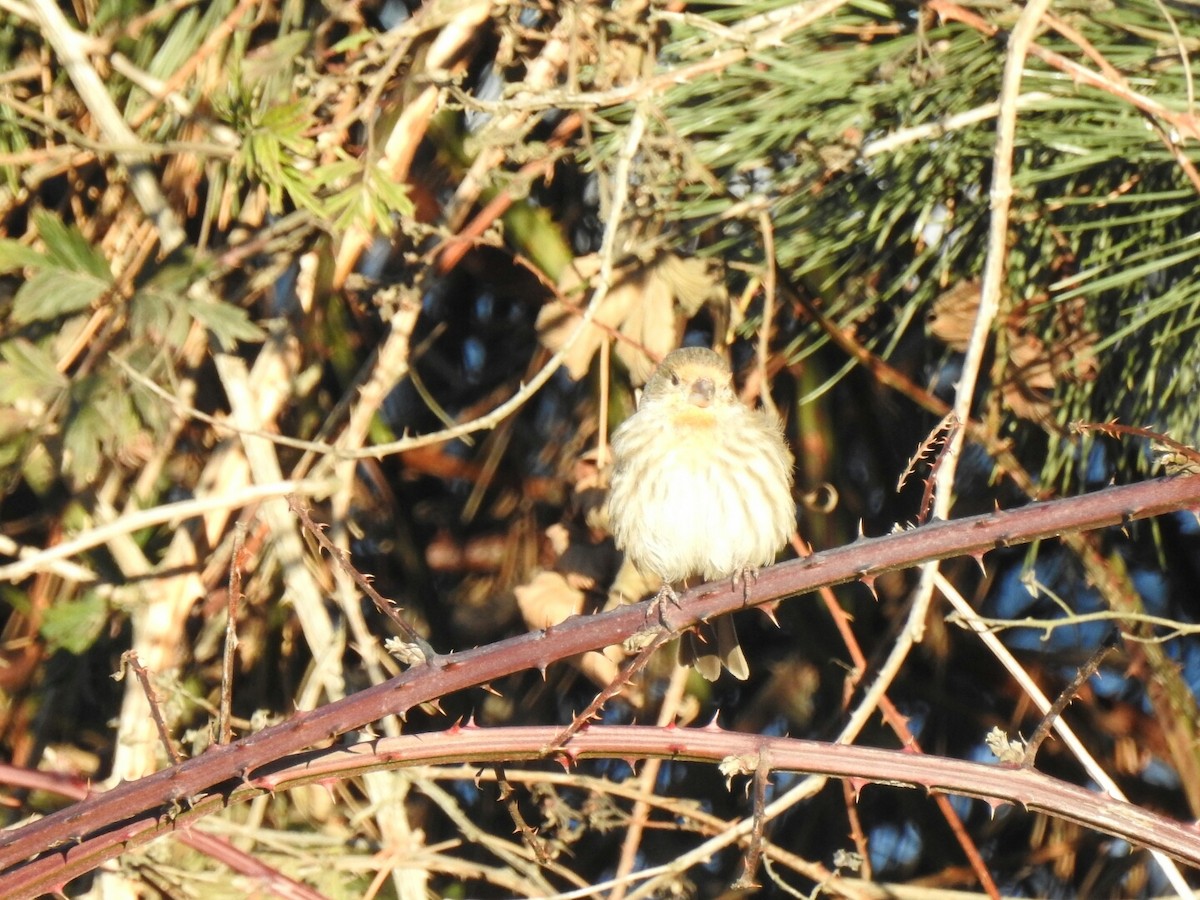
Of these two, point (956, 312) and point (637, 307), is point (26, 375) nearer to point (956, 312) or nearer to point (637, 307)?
point (637, 307)

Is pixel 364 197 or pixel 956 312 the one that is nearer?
pixel 364 197

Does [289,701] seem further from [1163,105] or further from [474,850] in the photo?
[1163,105]

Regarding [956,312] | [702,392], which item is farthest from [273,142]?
[956,312]

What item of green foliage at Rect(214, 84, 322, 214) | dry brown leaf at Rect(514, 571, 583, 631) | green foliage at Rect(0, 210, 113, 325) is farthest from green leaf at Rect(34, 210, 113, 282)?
dry brown leaf at Rect(514, 571, 583, 631)

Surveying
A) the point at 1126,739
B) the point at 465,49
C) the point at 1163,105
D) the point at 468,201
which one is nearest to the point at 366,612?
the point at 468,201

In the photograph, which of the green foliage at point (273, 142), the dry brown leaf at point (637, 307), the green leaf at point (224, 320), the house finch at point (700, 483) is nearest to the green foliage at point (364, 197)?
the green foliage at point (273, 142)
